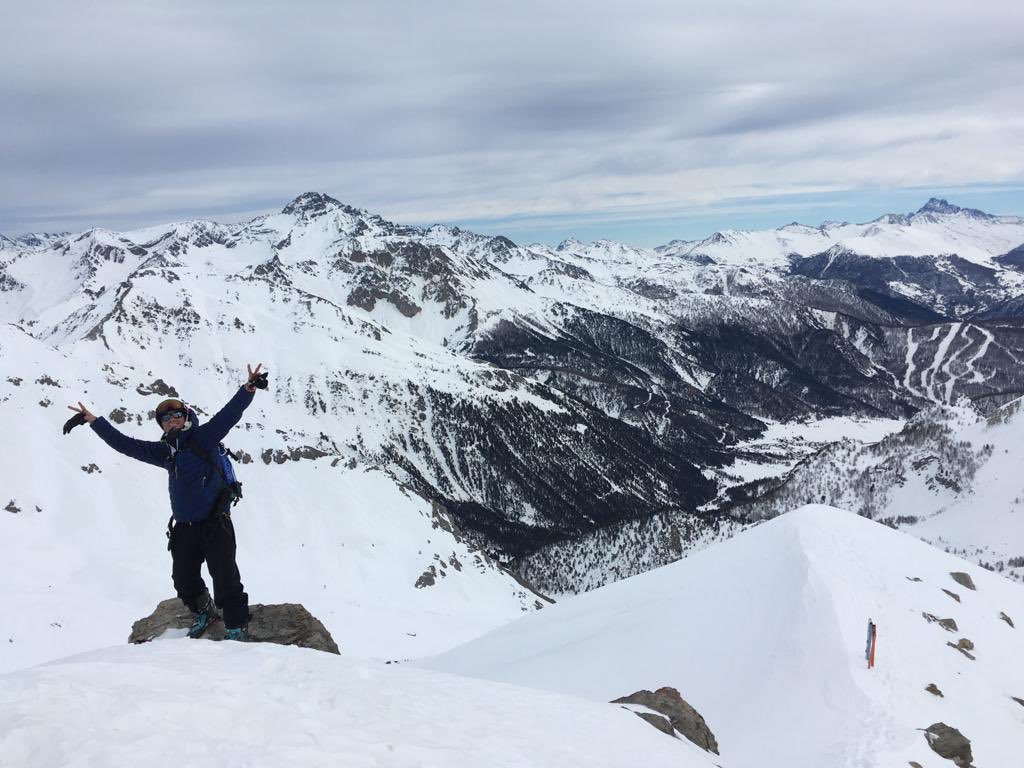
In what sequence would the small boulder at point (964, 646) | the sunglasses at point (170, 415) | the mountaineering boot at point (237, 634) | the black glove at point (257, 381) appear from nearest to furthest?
the black glove at point (257, 381) < the sunglasses at point (170, 415) < the mountaineering boot at point (237, 634) < the small boulder at point (964, 646)

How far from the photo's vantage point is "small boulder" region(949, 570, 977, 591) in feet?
110

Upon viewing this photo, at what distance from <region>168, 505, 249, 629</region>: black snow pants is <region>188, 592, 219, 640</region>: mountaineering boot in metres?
0.31

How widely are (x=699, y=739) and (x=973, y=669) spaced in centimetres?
1649

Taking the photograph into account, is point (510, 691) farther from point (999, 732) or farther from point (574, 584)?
point (574, 584)

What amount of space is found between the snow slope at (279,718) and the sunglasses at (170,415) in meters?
4.53

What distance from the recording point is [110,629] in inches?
1800

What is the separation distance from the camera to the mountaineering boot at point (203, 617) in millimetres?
14273

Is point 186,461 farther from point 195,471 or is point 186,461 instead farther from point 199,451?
point 199,451

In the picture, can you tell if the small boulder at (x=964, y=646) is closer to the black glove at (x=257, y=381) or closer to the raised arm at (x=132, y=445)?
the black glove at (x=257, y=381)

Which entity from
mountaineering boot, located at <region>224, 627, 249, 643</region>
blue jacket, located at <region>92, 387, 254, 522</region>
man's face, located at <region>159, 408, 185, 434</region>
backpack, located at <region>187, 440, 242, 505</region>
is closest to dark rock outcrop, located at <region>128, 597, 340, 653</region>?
mountaineering boot, located at <region>224, 627, 249, 643</region>

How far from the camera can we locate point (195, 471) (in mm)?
12539

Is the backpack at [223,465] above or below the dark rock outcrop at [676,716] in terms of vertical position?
above

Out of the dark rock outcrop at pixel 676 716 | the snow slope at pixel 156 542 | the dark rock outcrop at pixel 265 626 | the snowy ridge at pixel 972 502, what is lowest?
the snowy ridge at pixel 972 502

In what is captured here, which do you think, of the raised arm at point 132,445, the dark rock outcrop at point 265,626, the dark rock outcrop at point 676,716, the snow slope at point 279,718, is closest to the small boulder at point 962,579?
the dark rock outcrop at point 676,716
